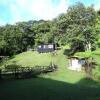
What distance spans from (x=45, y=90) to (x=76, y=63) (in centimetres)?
2252

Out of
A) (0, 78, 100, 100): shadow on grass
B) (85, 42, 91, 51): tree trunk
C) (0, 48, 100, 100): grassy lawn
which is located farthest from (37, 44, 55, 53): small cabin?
(0, 78, 100, 100): shadow on grass

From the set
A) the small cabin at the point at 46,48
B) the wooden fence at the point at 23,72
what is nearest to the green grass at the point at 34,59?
the small cabin at the point at 46,48

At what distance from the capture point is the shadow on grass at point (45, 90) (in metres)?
34.1

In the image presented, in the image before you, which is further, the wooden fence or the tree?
the tree

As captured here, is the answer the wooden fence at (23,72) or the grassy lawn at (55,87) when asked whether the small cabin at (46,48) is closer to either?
the grassy lawn at (55,87)

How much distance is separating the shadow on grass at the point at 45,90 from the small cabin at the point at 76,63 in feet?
35.4

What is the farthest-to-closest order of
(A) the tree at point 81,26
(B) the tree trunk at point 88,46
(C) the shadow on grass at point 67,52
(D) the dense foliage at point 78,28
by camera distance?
(C) the shadow on grass at point 67,52
(B) the tree trunk at point 88,46
(A) the tree at point 81,26
(D) the dense foliage at point 78,28

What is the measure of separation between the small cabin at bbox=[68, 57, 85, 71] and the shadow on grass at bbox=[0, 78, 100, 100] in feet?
35.4

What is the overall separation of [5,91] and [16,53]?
54.9m

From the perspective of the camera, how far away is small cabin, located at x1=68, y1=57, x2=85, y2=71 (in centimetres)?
5893

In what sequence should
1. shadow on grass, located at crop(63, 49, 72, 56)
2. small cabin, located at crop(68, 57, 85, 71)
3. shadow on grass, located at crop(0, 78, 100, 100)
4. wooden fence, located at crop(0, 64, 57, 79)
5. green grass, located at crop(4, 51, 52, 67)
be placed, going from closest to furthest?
shadow on grass, located at crop(0, 78, 100, 100)
wooden fence, located at crop(0, 64, 57, 79)
small cabin, located at crop(68, 57, 85, 71)
green grass, located at crop(4, 51, 52, 67)
shadow on grass, located at crop(63, 49, 72, 56)

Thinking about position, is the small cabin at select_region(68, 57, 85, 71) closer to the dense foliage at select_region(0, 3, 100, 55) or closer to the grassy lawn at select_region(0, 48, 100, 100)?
the grassy lawn at select_region(0, 48, 100, 100)

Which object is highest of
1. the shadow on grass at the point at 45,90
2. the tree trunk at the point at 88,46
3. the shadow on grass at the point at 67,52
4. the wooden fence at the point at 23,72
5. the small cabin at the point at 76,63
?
the tree trunk at the point at 88,46

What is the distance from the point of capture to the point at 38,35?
314 ft
